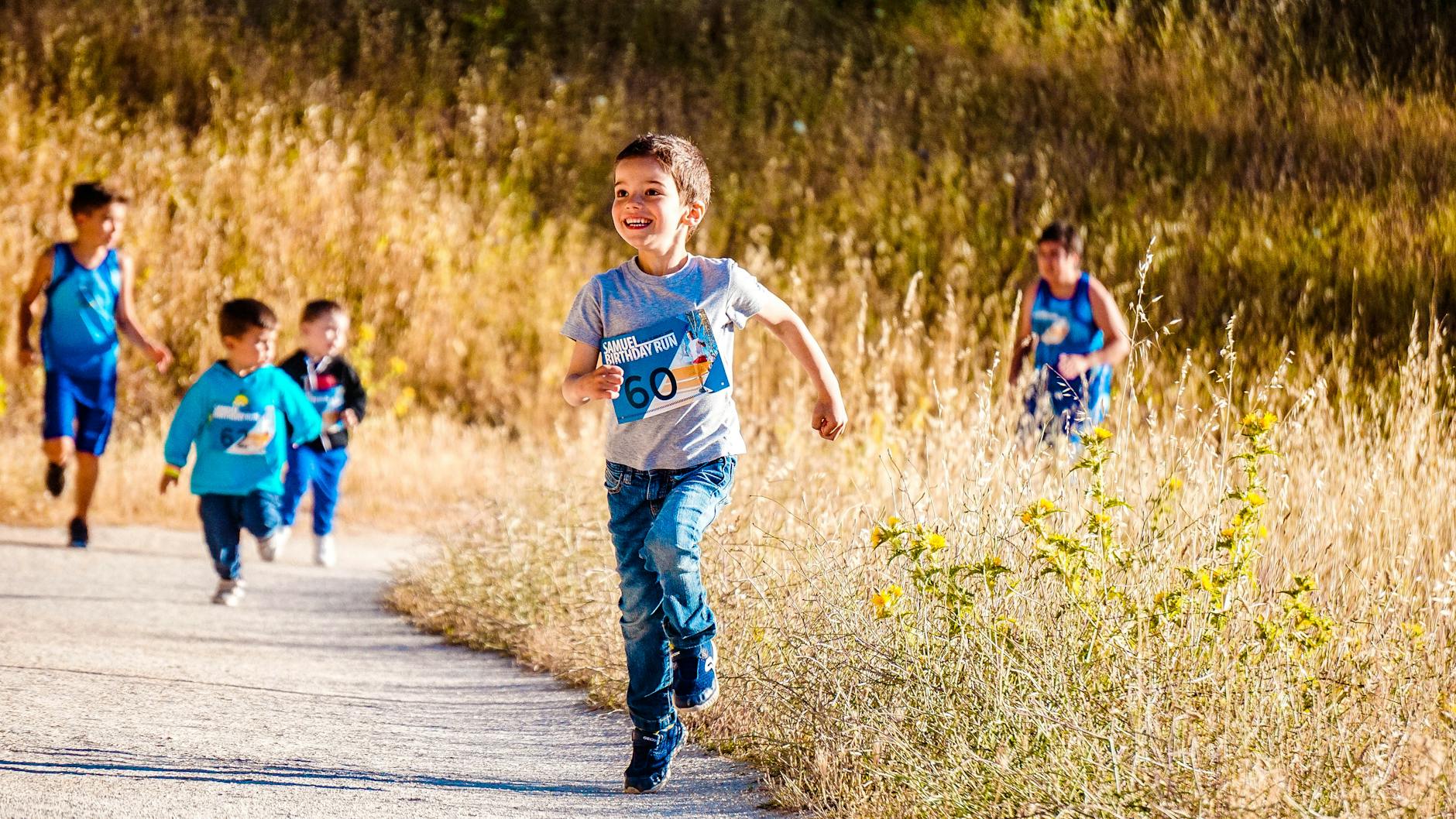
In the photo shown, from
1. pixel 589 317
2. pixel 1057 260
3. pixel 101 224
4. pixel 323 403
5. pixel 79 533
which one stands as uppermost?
pixel 101 224

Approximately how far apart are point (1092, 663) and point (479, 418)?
10.8 meters

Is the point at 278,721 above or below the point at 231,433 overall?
below

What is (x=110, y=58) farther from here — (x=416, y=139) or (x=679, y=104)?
(x=679, y=104)

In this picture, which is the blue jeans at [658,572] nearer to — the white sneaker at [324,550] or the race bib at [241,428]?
the race bib at [241,428]

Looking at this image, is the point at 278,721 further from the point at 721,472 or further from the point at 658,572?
the point at 721,472

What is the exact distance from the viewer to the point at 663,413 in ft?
14.8

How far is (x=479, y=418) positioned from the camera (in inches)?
568

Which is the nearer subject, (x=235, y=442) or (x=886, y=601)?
(x=886, y=601)

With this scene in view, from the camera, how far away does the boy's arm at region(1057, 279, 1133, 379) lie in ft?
26.2

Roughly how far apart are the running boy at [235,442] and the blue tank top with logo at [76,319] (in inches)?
55.7

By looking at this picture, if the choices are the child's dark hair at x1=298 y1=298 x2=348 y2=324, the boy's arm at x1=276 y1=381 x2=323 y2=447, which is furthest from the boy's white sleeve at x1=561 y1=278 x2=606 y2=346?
the child's dark hair at x1=298 y1=298 x2=348 y2=324

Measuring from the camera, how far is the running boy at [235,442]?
7645 mm

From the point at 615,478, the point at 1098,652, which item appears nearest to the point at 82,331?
the point at 615,478

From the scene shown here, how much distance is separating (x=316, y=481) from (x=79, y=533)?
4.45 ft
